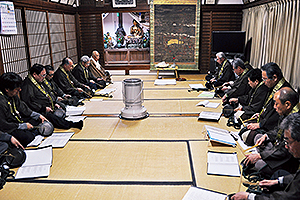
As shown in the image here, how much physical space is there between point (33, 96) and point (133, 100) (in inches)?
58.7

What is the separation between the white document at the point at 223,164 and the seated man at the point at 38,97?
1.96m

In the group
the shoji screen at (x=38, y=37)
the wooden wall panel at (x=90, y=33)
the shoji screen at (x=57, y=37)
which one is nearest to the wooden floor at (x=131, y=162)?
the shoji screen at (x=38, y=37)

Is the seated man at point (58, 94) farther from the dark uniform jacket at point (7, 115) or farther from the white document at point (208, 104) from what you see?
the white document at point (208, 104)

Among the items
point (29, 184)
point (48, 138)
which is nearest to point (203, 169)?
point (29, 184)

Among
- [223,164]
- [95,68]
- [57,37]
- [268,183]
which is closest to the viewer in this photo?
[268,183]

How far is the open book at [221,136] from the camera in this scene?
318 centimetres

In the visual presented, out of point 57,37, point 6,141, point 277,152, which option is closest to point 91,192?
point 6,141

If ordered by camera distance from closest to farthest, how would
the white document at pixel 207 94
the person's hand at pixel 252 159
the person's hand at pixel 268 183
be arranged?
the person's hand at pixel 268 183 → the person's hand at pixel 252 159 → the white document at pixel 207 94

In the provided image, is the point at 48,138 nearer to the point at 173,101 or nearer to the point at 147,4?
the point at 173,101

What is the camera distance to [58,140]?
11.3ft

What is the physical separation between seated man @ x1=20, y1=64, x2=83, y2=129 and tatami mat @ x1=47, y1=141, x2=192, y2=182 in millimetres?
550

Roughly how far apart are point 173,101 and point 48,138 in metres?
2.55

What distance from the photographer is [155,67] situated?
8.58 metres

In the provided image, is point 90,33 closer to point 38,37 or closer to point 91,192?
point 38,37
